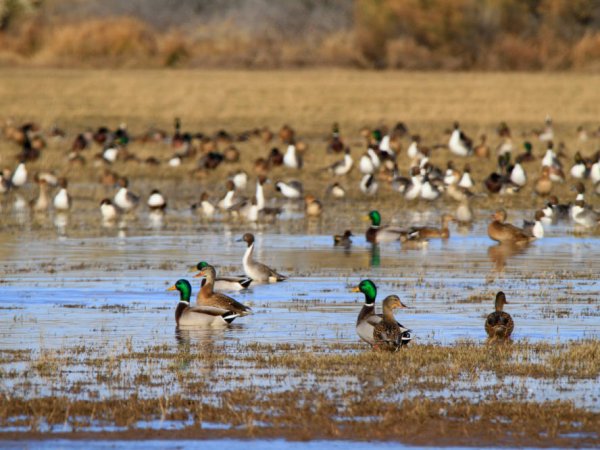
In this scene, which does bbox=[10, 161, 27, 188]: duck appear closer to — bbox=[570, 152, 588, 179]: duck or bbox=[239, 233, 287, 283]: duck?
bbox=[570, 152, 588, 179]: duck

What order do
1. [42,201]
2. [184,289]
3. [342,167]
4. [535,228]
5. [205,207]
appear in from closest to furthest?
[184,289] → [535,228] → [205,207] → [42,201] → [342,167]

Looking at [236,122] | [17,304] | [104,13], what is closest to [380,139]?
[236,122]

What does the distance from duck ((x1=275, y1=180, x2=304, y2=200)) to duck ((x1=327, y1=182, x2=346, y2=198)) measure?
0.57 meters

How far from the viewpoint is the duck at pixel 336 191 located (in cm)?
2555

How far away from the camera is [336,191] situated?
25.6m

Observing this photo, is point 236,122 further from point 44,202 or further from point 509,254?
point 509,254

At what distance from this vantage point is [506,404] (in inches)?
357

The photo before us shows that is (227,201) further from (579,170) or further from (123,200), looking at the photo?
(579,170)

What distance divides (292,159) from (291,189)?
438cm

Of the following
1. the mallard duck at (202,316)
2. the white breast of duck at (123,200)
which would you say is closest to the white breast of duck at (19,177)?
the white breast of duck at (123,200)

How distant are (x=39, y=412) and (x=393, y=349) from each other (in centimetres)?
324

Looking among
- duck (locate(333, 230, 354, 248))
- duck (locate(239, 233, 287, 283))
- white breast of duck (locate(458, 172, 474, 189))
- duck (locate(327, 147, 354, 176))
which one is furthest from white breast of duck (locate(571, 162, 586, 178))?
duck (locate(239, 233, 287, 283))

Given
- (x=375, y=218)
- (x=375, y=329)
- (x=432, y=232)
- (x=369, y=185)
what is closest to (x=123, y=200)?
(x=375, y=218)

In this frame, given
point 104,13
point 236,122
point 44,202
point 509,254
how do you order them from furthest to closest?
point 104,13
point 236,122
point 44,202
point 509,254
